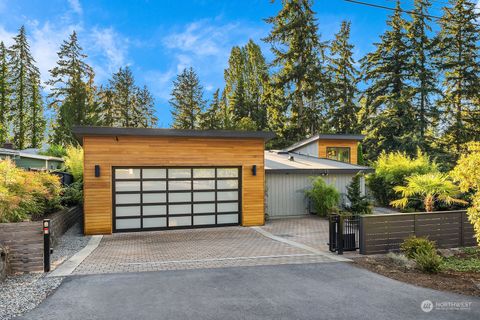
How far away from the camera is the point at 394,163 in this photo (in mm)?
17781

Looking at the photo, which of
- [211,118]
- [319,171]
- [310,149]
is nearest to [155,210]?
[319,171]

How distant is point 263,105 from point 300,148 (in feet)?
53.8

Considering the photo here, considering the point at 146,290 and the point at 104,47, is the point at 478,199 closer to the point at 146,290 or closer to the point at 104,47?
the point at 146,290

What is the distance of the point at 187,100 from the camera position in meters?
40.5

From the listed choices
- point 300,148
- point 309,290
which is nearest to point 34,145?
point 300,148

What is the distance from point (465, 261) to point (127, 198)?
32.8 feet

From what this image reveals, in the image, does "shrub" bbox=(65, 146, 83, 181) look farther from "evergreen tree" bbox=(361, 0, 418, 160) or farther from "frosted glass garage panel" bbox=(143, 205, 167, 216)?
"evergreen tree" bbox=(361, 0, 418, 160)

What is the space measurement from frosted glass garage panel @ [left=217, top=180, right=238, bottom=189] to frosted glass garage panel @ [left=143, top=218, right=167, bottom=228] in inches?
91.4

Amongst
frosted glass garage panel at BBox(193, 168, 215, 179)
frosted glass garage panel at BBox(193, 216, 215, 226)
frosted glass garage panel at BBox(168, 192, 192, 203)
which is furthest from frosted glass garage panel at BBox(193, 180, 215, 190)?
frosted glass garage panel at BBox(193, 216, 215, 226)

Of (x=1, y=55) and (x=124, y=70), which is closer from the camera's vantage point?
(x=1, y=55)

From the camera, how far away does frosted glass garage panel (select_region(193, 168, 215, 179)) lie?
38.7 feet

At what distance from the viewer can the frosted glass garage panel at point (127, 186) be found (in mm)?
10984

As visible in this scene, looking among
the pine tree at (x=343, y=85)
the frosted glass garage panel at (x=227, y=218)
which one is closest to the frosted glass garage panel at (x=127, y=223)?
the frosted glass garage panel at (x=227, y=218)

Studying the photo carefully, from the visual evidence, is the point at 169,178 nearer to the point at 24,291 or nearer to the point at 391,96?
the point at 24,291
